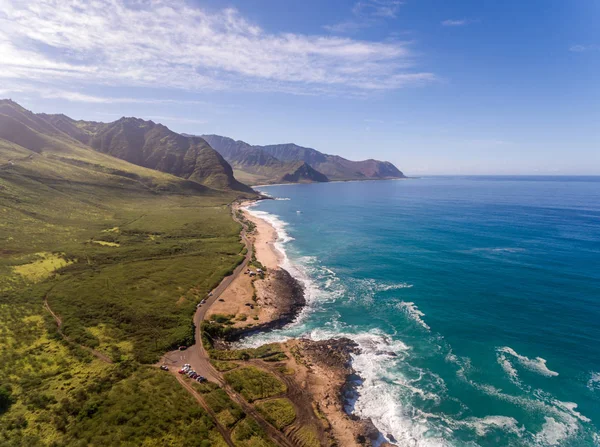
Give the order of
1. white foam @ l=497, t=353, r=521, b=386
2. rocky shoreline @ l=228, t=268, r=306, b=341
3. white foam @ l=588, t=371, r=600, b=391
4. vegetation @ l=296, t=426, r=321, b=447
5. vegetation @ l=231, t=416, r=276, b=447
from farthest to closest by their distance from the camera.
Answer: rocky shoreline @ l=228, t=268, r=306, b=341 < white foam @ l=497, t=353, r=521, b=386 < white foam @ l=588, t=371, r=600, b=391 < vegetation @ l=296, t=426, r=321, b=447 < vegetation @ l=231, t=416, r=276, b=447

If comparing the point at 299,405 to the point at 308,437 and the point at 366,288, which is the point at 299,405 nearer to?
the point at 308,437

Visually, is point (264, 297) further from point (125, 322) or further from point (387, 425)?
point (387, 425)

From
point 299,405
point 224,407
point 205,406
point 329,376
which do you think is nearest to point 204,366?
point 205,406

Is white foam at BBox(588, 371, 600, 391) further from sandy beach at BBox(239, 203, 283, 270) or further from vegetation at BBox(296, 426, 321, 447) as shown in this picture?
sandy beach at BBox(239, 203, 283, 270)

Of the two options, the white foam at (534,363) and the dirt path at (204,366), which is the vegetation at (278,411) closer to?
the dirt path at (204,366)

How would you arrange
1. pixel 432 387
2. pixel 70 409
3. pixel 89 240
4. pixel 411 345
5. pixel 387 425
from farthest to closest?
pixel 89 240, pixel 411 345, pixel 432 387, pixel 387 425, pixel 70 409

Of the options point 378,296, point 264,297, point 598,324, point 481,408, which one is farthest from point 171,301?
point 598,324

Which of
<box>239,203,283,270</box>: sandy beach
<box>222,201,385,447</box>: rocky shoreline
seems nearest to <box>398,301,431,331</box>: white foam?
<box>222,201,385,447</box>: rocky shoreline
